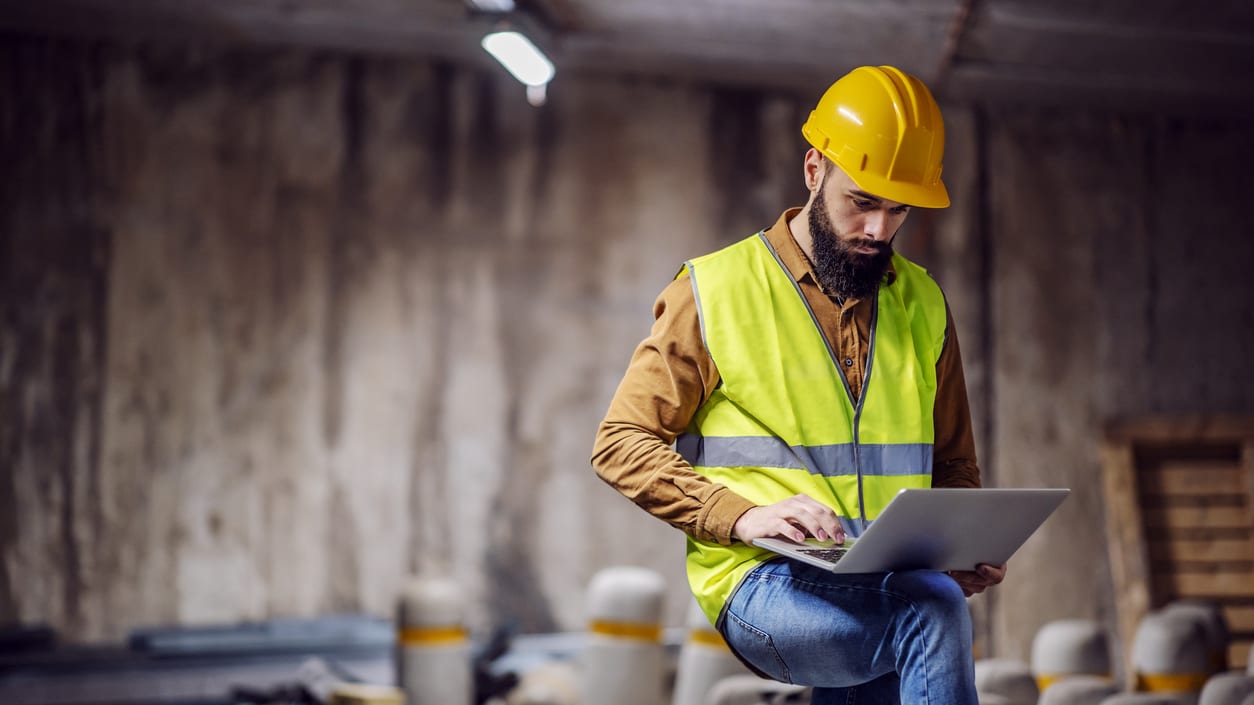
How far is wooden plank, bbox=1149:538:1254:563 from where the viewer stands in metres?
7.01

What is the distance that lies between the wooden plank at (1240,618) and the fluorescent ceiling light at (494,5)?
5.11m

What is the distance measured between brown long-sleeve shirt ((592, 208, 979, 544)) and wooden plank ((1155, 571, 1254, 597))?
15.3 ft

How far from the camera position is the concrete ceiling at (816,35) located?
236 inches

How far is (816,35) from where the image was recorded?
21.3ft

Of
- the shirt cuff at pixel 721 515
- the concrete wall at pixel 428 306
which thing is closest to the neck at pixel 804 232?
the shirt cuff at pixel 721 515

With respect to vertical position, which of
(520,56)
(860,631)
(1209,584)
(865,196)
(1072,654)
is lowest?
(1072,654)

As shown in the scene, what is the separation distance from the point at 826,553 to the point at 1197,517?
5.57 meters

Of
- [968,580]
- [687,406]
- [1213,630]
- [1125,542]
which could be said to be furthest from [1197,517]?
[687,406]

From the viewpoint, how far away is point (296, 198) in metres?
7.38

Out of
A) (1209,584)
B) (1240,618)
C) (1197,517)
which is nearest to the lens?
(1240,618)

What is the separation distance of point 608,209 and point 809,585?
17.1ft

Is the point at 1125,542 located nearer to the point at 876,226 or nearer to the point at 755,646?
the point at 876,226

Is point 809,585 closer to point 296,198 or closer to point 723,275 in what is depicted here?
point 723,275

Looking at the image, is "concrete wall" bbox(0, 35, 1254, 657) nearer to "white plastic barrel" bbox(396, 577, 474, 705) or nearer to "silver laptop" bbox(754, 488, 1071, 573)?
"white plastic barrel" bbox(396, 577, 474, 705)
